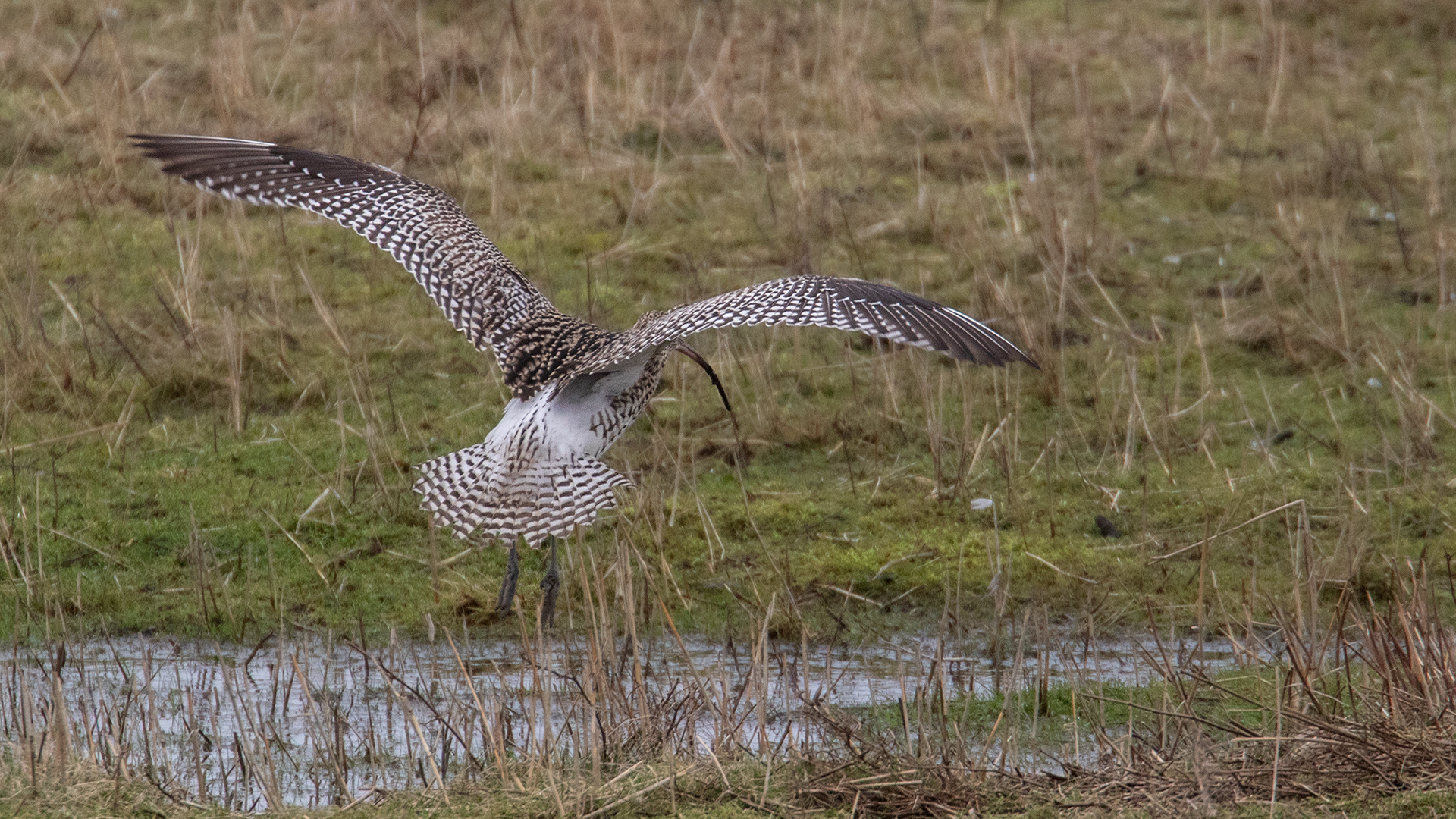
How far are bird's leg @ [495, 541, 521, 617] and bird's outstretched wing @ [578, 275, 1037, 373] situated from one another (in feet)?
2.11

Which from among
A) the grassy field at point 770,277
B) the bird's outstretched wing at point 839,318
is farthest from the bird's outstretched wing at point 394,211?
the bird's outstretched wing at point 839,318

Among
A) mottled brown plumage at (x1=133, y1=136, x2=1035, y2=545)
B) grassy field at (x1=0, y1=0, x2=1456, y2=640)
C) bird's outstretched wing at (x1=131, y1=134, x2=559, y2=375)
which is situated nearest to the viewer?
mottled brown plumage at (x1=133, y1=136, x2=1035, y2=545)

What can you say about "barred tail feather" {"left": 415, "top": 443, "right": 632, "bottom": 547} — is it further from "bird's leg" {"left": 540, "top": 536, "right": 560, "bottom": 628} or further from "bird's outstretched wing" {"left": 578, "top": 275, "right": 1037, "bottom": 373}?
"bird's outstretched wing" {"left": 578, "top": 275, "right": 1037, "bottom": 373}

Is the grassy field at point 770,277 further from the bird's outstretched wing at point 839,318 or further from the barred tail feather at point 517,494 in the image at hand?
the bird's outstretched wing at point 839,318

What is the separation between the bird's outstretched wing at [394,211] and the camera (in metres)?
6.59

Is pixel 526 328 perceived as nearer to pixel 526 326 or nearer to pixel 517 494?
pixel 526 326

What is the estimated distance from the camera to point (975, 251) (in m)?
8.39

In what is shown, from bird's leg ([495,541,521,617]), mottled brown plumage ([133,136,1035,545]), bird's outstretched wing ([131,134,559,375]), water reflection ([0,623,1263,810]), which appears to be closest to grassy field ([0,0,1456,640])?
bird's leg ([495,541,521,617])

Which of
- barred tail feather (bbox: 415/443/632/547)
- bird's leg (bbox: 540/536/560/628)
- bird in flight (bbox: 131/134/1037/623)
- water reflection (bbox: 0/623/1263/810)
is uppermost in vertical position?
bird in flight (bbox: 131/134/1037/623)

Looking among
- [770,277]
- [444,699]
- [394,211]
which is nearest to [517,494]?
[444,699]

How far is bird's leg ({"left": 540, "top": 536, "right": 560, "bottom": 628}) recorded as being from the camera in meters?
5.73

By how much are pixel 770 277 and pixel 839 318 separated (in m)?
2.89

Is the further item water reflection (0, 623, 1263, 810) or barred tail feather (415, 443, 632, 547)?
barred tail feather (415, 443, 632, 547)

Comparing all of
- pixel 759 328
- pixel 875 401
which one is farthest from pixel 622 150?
pixel 875 401
